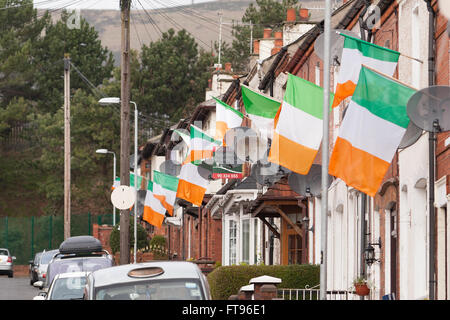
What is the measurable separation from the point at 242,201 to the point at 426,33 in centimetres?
1838

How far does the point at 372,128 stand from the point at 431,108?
88 centimetres

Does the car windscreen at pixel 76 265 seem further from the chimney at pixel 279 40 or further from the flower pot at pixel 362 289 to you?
the chimney at pixel 279 40

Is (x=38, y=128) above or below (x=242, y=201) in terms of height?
above

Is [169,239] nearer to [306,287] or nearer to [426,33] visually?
[306,287]

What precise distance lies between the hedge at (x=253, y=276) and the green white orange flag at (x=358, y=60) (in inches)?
368

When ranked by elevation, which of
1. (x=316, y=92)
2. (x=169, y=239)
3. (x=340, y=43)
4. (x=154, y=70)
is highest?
(x=154, y=70)

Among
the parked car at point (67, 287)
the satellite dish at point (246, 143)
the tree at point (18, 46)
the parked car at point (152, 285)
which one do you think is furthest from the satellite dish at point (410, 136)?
the tree at point (18, 46)

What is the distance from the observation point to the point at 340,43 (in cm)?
1948

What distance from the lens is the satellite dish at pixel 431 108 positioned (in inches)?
510

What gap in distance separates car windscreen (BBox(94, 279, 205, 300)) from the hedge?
12754 mm

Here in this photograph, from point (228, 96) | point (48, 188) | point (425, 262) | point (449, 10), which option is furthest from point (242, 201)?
point (48, 188)

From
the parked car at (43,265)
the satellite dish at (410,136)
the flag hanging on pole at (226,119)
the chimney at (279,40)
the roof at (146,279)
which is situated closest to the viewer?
the roof at (146,279)

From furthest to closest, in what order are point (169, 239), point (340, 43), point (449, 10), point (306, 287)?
point (169, 239), point (306, 287), point (340, 43), point (449, 10)

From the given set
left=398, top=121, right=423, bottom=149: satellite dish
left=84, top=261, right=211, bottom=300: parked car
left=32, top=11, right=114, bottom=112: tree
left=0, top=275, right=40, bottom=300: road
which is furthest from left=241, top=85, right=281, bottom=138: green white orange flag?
left=32, top=11, right=114, bottom=112: tree
